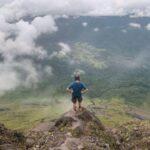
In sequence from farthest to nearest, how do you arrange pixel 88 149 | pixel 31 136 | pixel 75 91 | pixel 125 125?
pixel 125 125 → pixel 75 91 → pixel 31 136 → pixel 88 149

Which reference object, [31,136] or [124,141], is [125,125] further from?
[31,136]

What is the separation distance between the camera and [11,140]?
45.0 metres

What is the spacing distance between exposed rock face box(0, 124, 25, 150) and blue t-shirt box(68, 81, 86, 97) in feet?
34.3

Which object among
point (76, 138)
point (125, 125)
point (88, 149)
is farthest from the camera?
point (125, 125)

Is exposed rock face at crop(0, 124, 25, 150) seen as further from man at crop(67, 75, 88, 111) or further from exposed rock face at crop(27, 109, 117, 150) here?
man at crop(67, 75, 88, 111)

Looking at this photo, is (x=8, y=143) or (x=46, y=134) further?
(x=46, y=134)

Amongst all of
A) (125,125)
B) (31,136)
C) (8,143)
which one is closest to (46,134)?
(31,136)

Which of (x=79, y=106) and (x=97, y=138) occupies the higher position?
(x=79, y=106)

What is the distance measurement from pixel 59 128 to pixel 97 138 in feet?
20.2

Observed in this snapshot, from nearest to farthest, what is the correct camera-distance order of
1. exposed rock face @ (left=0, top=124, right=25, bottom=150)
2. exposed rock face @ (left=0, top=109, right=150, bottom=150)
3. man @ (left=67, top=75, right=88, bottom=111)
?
exposed rock face @ (left=0, top=124, right=25, bottom=150) < exposed rock face @ (left=0, top=109, right=150, bottom=150) < man @ (left=67, top=75, right=88, bottom=111)

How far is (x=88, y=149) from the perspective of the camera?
42.6 meters

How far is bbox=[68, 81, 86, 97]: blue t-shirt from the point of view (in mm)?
53781

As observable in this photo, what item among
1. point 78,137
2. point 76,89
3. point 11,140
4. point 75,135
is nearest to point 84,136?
point 78,137

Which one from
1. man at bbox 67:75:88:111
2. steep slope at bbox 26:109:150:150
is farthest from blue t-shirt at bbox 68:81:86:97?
steep slope at bbox 26:109:150:150
